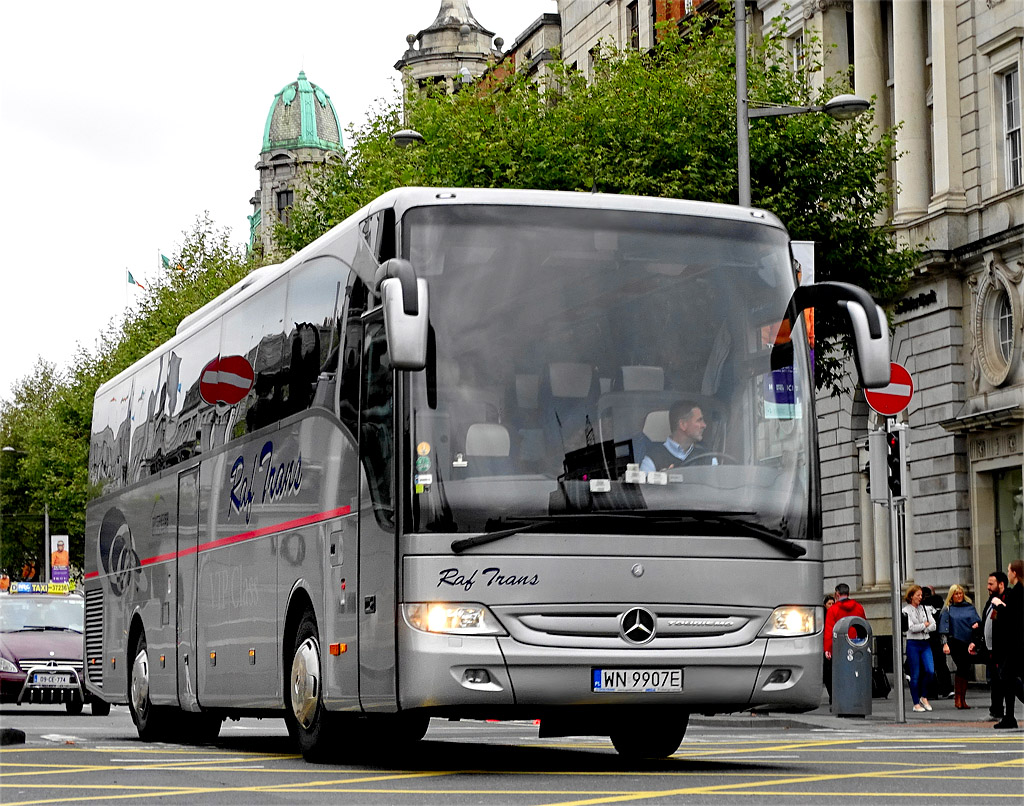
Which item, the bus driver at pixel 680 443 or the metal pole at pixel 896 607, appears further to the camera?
the metal pole at pixel 896 607

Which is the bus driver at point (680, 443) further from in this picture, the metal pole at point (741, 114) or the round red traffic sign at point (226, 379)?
the metal pole at point (741, 114)

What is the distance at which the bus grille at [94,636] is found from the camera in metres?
21.7

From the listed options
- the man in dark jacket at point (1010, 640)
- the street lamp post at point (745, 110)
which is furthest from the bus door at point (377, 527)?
the street lamp post at point (745, 110)

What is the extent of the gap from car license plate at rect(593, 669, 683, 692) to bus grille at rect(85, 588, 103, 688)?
411 inches

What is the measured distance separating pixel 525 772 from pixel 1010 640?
32.8ft

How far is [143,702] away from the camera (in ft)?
63.4

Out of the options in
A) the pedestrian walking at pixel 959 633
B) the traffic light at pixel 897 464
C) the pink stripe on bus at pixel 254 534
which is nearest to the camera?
the pink stripe on bus at pixel 254 534

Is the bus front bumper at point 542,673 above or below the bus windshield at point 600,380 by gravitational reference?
below

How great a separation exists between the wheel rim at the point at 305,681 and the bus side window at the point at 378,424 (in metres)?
1.75

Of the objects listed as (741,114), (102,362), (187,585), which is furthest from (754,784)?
(102,362)


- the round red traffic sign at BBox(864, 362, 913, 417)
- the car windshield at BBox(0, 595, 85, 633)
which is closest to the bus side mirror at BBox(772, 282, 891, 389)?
the round red traffic sign at BBox(864, 362, 913, 417)

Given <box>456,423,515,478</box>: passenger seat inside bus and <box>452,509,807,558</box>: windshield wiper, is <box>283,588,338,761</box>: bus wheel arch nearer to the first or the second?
<box>452,509,807,558</box>: windshield wiper

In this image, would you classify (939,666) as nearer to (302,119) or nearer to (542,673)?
(542,673)

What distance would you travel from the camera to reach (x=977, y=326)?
118 ft
